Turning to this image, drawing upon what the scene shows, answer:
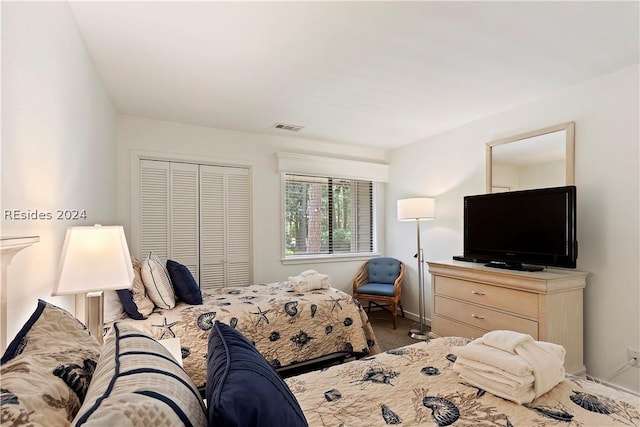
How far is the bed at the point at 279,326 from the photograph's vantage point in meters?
2.33

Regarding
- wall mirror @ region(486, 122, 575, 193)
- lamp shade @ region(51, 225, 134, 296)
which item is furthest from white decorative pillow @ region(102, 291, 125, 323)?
wall mirror @ region(486, 122, 575, 193)

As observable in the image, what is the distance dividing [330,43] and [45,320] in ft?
6.60

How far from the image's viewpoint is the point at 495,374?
1256 mm

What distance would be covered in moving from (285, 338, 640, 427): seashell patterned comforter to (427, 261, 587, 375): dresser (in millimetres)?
1192

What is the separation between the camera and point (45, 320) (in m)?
0.85

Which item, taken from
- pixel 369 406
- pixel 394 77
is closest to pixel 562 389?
pixel 369 406

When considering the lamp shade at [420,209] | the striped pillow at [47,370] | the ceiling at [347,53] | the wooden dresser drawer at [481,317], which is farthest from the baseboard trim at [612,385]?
the striped pillow at [47,370]

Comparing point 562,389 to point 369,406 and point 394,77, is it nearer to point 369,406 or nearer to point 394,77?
point 369,406

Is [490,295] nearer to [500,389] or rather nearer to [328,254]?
[500,389]

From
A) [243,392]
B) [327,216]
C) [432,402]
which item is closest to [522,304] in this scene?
[432,402]

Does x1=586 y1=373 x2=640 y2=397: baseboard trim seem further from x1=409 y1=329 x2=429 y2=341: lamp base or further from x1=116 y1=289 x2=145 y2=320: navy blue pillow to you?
x1=116 y1=289 x2=145 y2=320: navy blue pillow

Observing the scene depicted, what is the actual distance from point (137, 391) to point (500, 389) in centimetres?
125

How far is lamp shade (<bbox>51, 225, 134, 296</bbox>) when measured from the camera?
1319mm

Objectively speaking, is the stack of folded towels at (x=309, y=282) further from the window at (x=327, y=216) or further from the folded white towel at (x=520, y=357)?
the folded white towel at (x=520, y=357)
